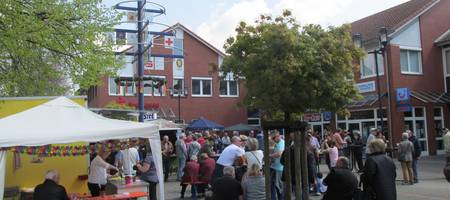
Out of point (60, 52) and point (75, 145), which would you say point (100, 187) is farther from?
point (60, 52)

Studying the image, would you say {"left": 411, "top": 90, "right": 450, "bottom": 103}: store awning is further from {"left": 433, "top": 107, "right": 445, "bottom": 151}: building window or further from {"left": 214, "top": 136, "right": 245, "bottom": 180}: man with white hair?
{"left": 214, "top": 136, "right": 245, "bottom": 180}: man with white hair

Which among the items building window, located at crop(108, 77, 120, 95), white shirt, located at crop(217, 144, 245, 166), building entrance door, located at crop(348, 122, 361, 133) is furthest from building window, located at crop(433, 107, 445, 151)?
building window, located at crop(108, 77, 120, 95)

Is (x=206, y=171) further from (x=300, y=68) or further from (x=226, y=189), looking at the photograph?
(x=300, y=68)

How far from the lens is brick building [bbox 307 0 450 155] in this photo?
26750mm

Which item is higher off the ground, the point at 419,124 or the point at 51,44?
the point at 51,44

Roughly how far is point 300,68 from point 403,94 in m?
19.4

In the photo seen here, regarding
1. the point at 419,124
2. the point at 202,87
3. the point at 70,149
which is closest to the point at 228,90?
the point at 202,87

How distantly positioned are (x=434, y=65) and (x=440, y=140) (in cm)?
410

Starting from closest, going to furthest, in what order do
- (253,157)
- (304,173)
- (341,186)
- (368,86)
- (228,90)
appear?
(341,186) < (304,173) < (253,157) < (368,86) < (228,90)

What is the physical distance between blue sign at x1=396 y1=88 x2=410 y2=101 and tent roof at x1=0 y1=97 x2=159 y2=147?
65.0 feet

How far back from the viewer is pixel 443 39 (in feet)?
91.7

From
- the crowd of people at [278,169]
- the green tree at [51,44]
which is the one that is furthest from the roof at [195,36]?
the green tree at [51,44]

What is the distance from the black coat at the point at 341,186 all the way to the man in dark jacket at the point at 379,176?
179mm

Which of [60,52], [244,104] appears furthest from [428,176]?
[60,52]
